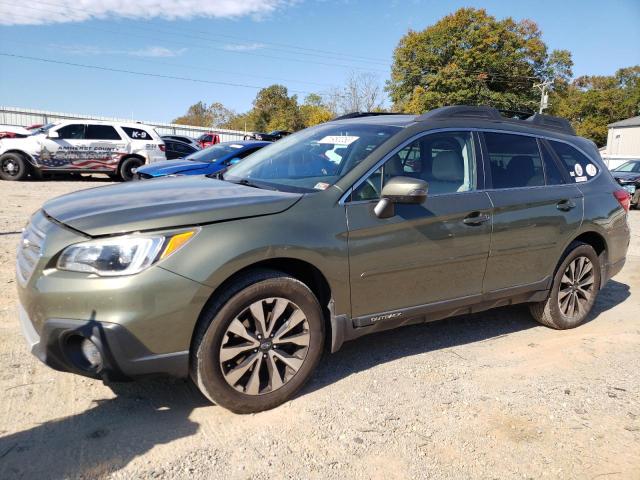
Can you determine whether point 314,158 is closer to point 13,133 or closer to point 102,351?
point 102,351

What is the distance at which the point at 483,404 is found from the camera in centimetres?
331

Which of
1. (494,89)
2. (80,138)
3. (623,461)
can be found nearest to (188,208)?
(623,461)

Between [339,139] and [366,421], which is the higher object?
[339,139]

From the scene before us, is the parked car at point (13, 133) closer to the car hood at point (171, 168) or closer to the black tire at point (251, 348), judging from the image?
the car hood at point (171, 168)

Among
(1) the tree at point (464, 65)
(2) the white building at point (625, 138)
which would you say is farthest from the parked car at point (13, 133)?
(2) the white building at point (625, 138)

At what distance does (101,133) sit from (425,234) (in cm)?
1418

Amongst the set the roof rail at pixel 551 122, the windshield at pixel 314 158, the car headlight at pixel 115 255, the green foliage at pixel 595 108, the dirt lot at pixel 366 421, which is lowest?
the dirt lot at pixel 366 421

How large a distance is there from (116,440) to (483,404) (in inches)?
85.3

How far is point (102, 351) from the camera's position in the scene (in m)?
2.58

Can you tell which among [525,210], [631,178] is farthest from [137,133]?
[631,178]

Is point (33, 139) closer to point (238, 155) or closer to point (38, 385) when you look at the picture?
point (238, 155)

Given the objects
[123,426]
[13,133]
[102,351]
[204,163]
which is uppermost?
[13,133]

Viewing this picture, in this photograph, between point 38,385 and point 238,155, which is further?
point 238,155

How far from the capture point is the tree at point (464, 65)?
1860 inches
